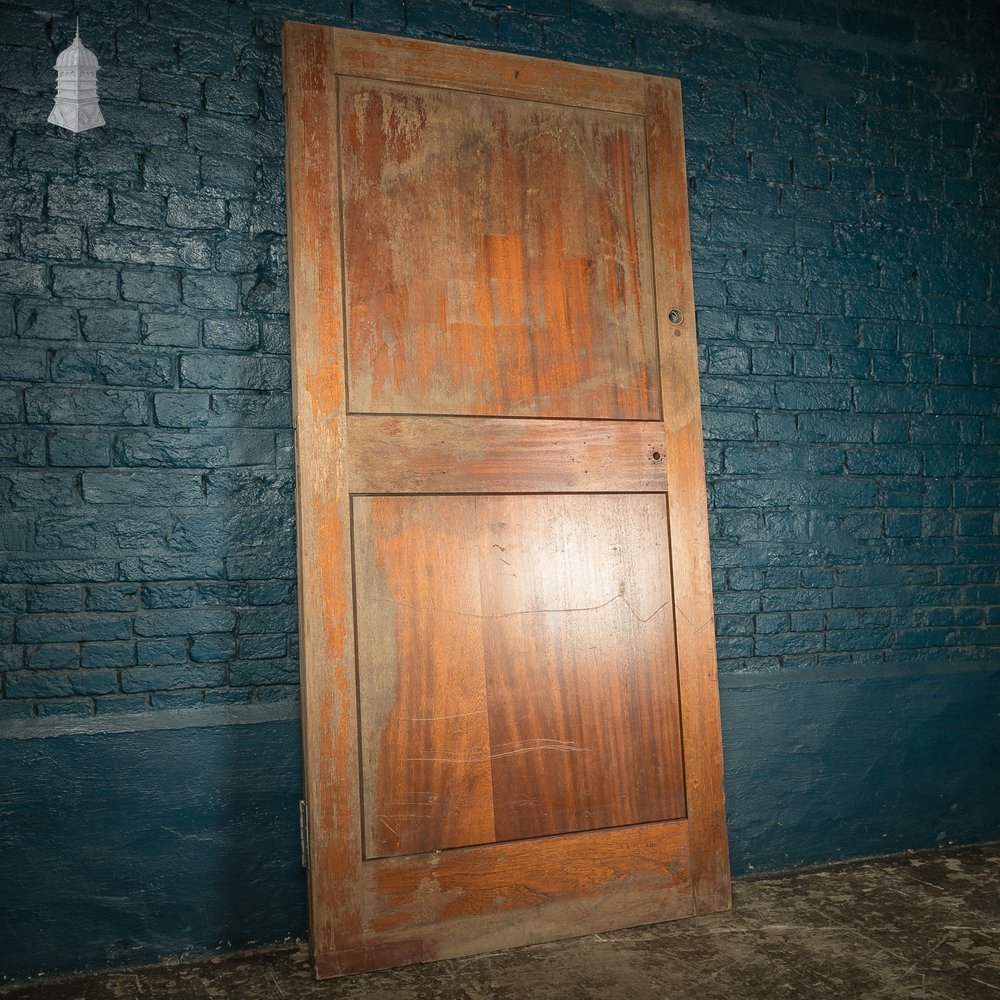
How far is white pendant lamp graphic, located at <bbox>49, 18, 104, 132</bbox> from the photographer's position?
2.48 m

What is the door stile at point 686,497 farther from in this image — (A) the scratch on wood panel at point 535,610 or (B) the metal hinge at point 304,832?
(B) the metal hinge at point 304,832

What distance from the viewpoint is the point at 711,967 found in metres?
2.30

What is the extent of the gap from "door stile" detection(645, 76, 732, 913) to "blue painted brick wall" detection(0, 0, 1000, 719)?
0.25 m

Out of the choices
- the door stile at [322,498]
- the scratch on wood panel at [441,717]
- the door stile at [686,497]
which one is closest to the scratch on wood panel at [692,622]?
the door stile at [686,497]

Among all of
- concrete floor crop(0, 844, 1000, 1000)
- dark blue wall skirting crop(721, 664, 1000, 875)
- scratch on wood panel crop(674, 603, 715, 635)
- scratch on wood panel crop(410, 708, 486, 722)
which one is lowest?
concrete floor crop(0, 844, 1000, 1000)

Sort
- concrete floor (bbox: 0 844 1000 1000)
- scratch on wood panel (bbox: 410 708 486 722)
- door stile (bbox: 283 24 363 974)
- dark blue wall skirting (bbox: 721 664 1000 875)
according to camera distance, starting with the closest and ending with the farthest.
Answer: concrete floor (bbox: 0 844 1000 1000) < door stile (bbox: 283 24 363 974) < scratch on wood panel (bbox: 410 708 486 722) < dark blue wall skirting (bbox: 721 664 1000 875)

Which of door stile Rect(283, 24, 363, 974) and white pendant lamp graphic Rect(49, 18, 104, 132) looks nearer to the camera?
door stile Rect(283, 24, 363, 974)

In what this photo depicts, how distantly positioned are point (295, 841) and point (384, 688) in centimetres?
52

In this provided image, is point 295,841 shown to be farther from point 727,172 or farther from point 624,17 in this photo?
point 624,17

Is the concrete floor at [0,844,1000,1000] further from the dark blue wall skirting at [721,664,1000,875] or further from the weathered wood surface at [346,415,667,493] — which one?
the weathered wood surface at [346,415,667,493]

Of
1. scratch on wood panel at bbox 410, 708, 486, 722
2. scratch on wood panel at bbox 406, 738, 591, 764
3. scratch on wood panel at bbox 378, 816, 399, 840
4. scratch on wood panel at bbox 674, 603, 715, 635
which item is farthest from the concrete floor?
scratch on wood panel at bbox 674, 603, 715, 635

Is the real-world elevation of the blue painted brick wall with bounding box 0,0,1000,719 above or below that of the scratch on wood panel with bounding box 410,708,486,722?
above

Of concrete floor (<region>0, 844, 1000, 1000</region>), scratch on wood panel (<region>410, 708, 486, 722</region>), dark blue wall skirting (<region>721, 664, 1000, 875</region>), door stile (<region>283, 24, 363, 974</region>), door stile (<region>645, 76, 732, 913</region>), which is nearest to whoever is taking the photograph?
concrete floor (<region>0, 844, 1000, 1000</region>)

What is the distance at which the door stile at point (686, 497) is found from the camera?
2654 mm
